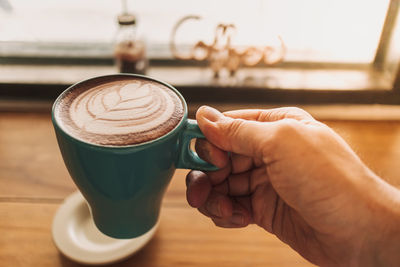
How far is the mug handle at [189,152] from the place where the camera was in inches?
21.7

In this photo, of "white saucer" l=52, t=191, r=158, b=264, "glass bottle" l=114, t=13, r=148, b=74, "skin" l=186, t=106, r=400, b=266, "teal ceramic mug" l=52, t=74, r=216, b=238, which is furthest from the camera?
"glass bottle" l=114, t=13, r=148, b=74

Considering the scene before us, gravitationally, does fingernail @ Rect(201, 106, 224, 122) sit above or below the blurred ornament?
above

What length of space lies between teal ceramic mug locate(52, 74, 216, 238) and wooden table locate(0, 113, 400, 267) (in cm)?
18

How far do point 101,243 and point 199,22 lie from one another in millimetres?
732

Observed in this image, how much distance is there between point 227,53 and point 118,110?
25.1 inches

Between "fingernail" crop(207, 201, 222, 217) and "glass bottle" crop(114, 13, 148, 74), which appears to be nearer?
"fingernail" crop(207, 201, 222, 217)

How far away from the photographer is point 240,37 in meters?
A: 1.18

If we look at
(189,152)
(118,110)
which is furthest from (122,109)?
(189,152)

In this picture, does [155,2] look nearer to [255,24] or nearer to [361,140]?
[255,24]

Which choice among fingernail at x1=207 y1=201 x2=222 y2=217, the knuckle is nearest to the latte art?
the knuckle

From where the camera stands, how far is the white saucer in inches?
27.5

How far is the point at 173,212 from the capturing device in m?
0.84

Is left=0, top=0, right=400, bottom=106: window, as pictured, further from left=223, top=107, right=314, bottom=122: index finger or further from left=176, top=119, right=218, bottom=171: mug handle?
left=176, top=119, right=218, bottom=171: mug handle

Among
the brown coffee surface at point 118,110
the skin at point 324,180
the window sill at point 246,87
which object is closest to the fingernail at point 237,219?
the skin at point 324,180
